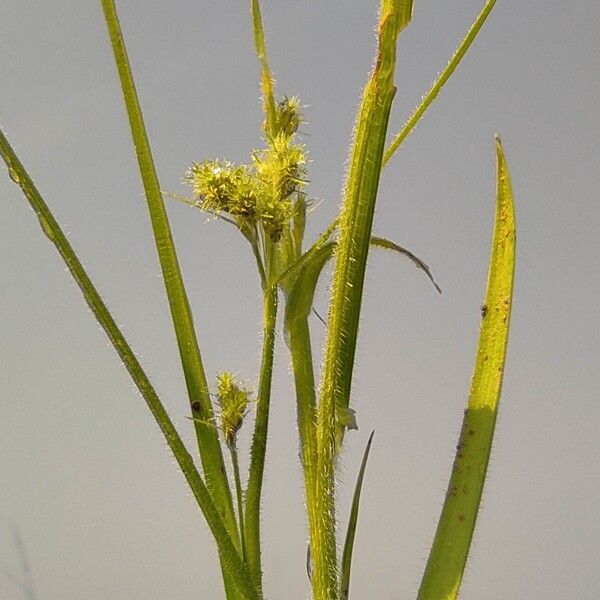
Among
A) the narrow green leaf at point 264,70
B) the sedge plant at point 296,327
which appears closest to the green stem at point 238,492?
the sedge plant at point 296,327

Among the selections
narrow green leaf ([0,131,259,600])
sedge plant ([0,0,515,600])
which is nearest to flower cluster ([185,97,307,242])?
sedge plant ([0,0,515,600])

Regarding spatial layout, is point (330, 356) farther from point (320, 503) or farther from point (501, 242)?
point (501, 242)

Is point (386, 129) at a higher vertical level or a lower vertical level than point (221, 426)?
higher

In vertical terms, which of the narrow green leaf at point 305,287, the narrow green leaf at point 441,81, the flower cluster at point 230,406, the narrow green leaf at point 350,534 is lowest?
the narrow green leaf at point 350,534

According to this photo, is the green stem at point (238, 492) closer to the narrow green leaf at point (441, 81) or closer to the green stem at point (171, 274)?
the green stem at point (171, 274)

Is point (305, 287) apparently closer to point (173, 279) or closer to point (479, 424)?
point (173, 279)

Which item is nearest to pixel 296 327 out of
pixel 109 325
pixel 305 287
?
pixel 305 287

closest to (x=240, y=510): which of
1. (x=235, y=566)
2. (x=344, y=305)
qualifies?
(x=235, y=566)

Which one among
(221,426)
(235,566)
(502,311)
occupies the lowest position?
(235,566)
